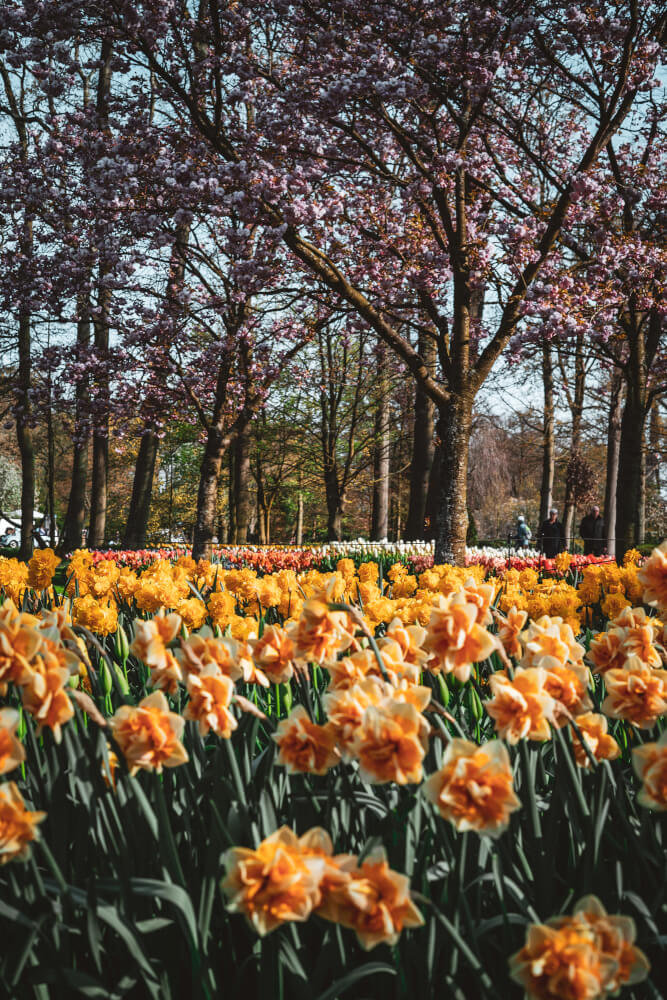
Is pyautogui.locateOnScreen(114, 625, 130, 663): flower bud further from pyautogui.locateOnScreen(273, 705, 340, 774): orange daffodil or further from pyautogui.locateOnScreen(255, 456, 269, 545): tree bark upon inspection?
pyautogui.locateOnScreen(255, 456, 269, 545): tree bark

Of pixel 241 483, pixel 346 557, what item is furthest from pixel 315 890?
pixel 241 483

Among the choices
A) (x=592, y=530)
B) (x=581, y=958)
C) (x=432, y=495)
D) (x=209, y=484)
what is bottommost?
(x=581, y=958)

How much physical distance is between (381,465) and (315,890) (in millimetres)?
17433

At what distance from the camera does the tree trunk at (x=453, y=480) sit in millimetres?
7738

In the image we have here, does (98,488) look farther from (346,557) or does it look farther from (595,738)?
(595,738)

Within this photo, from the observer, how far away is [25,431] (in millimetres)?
12711

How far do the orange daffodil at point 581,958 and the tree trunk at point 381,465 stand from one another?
1497cm

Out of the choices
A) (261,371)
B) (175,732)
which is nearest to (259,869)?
(175,732)

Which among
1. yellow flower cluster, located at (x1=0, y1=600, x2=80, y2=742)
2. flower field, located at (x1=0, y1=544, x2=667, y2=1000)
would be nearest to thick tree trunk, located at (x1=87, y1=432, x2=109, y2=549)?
flower field, located at (x1=0, y1=544, x2=667, y2=1000)

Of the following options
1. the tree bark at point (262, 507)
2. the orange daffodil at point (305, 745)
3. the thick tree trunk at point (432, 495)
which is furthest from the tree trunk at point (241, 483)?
the orange daffodil at point (305, 745)

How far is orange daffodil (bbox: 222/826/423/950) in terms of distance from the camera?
808 millimetres

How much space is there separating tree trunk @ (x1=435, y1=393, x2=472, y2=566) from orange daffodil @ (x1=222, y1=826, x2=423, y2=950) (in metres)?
6.89

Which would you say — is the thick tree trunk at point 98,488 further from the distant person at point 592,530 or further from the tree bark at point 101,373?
the distant person at point 592,530

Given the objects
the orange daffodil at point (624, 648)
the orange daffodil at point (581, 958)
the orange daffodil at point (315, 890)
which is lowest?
the orange daffodil at point (581, 958)
